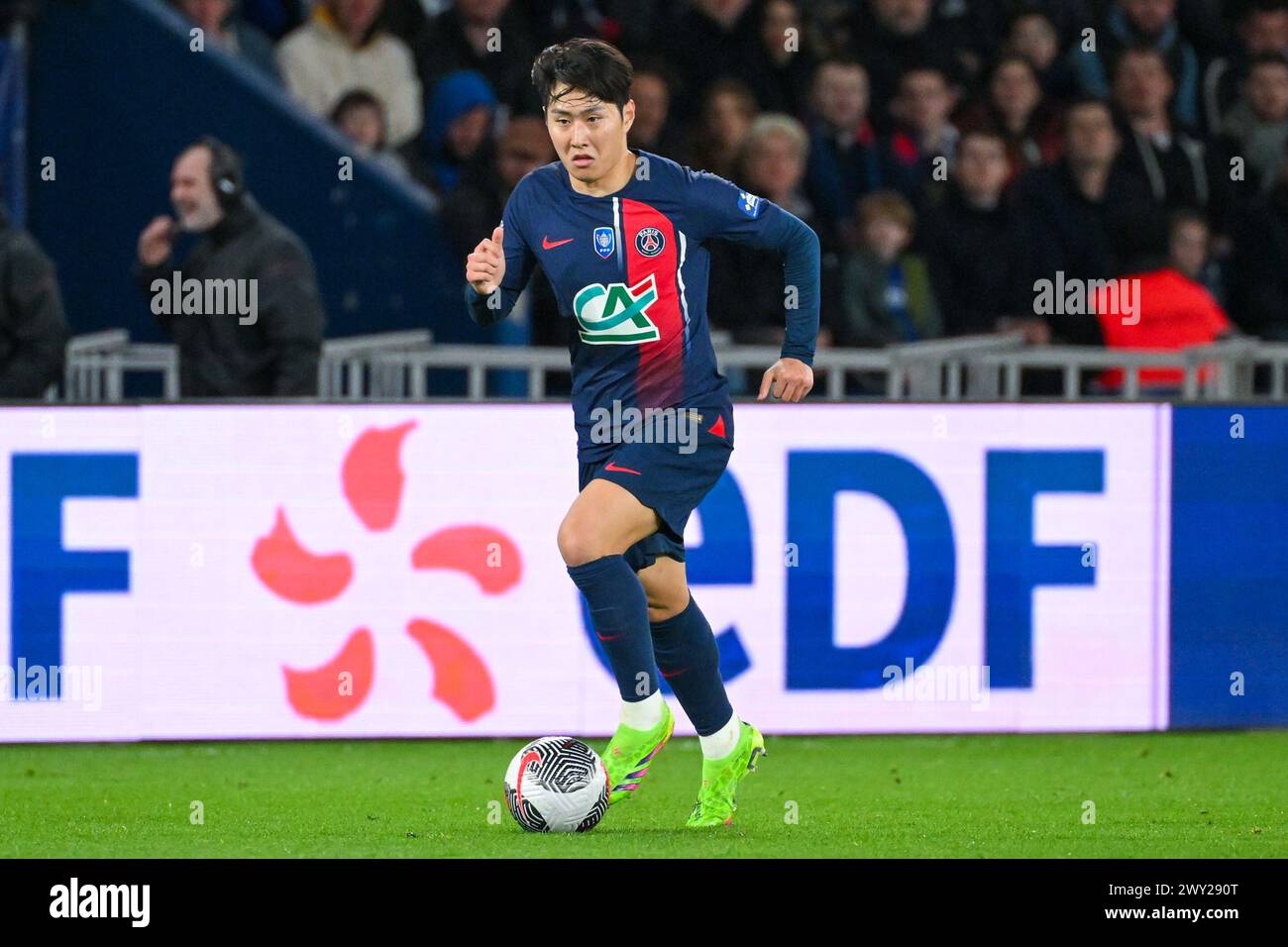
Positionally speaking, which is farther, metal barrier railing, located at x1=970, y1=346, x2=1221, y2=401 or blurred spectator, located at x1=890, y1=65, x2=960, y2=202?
blurred spectator, located at x1=890, y1=65, x2=960, y2=202

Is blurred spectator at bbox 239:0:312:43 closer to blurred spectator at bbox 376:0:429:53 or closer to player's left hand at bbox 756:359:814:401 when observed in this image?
blurred spectator at bbox 376:0:429:53

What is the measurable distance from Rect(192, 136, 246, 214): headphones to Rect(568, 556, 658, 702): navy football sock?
3.59m

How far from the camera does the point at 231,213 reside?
9.12 meters

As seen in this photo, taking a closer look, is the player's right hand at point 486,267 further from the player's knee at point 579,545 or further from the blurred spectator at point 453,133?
the blurred spectator at point 453,133

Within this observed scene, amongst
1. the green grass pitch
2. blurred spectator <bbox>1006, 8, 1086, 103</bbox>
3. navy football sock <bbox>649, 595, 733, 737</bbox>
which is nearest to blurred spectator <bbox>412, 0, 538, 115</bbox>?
blurred spectator <bbox>1006, 8, 1086, 103</bbox>

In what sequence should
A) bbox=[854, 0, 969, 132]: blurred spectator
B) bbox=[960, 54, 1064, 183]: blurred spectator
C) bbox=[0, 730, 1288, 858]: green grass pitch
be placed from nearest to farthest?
bbox=[0, 730, 1288, 858]: green grass pitch < bbox=[960, 54, 1064, 183]: blurred spectator < bbox=[854, 0, 969, 132]: blurred spectator

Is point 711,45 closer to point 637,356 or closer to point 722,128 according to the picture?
point 722,128

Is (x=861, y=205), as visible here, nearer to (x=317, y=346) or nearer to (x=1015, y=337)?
(x=1015, y=337)

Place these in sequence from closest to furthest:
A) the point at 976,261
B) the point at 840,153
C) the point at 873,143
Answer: the point at 976,261 < the point at 840,153 < the point at 873,143

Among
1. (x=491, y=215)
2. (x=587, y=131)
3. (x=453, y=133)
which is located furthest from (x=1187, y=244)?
(x=587, y=131)

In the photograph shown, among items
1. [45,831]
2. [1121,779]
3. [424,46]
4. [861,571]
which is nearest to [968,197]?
[424,46]

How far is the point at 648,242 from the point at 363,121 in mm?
5283

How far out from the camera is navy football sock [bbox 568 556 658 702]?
5977mm

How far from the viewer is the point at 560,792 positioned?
5949mm
